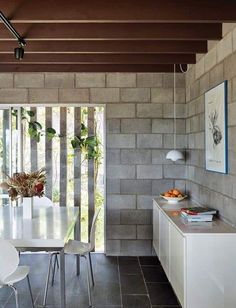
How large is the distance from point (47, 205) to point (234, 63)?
2.54 m

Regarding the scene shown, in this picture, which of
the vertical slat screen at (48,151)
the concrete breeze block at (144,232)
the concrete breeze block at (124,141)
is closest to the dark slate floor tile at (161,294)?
the concrete breeze block at (144,232)

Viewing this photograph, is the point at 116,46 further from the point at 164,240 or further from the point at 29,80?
the point at 164,240

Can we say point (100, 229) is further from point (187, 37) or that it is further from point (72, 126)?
point (187, 37)

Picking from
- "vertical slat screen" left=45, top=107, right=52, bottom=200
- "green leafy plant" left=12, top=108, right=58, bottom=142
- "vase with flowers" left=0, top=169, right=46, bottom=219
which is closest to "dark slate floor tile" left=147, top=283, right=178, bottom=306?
"vase with flowers" left=0, top=169, right=46, bottom=219

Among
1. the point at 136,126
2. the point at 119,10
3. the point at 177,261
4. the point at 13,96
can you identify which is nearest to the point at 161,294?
the point at 177,261

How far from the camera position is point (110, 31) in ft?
10.1

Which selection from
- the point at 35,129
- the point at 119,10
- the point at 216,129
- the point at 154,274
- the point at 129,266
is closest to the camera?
the point at 119,10

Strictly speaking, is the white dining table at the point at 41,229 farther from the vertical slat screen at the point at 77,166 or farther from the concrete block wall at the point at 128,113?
the concrete block wall at the point at 128,113

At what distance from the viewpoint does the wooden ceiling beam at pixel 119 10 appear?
260cm

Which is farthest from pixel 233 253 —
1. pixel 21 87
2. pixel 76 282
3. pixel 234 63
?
pixel 21 87

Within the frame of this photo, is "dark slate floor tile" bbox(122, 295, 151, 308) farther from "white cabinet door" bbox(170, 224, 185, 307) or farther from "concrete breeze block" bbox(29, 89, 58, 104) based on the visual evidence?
"concrete breeze block" bbox(29, 89, 58, 104)

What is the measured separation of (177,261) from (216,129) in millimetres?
1235

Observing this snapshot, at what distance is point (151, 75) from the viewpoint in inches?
176

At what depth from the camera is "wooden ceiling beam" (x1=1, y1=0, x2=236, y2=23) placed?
260cm
